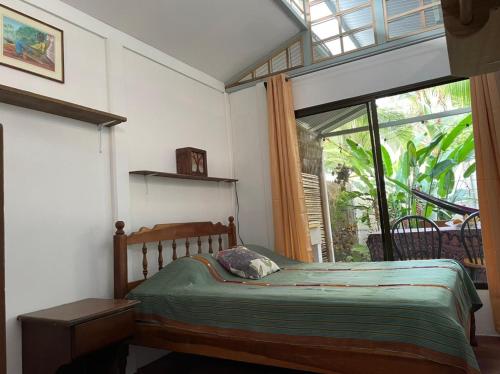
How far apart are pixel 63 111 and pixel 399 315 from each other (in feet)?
A: 6.89

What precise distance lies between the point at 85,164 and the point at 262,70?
2.17 m

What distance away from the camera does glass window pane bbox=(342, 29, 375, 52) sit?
3438 millimetres

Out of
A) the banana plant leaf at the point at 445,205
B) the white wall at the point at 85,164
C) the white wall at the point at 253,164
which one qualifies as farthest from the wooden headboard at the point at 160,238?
the banana plant leaf at the point at 445,205

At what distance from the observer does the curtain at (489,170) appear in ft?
9.07

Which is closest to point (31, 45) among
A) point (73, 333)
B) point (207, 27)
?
point (207, 27)

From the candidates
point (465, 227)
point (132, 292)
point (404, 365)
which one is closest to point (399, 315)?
point (404, 365)

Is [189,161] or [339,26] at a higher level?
[339,26]

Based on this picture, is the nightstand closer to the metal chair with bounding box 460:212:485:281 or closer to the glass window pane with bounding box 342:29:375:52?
the metal chair with bounding box 460:212:485:281

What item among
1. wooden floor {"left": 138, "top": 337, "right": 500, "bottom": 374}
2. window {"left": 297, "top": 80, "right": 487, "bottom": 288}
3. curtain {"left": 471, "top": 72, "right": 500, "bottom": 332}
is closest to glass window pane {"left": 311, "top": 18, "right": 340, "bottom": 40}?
window {"left": 297, "top": 80, "right": 487, "bottom": 288}

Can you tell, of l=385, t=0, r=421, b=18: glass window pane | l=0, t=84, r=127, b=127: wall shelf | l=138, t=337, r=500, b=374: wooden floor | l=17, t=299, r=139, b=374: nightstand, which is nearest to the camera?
l=17, t=299, r=139, b=374: nightstand

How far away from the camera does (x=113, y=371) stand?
227cm

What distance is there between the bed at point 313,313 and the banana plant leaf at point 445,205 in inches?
43.8

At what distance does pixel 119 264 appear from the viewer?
8.02 feet

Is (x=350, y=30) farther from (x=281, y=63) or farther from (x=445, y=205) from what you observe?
(x=445, y=205)
